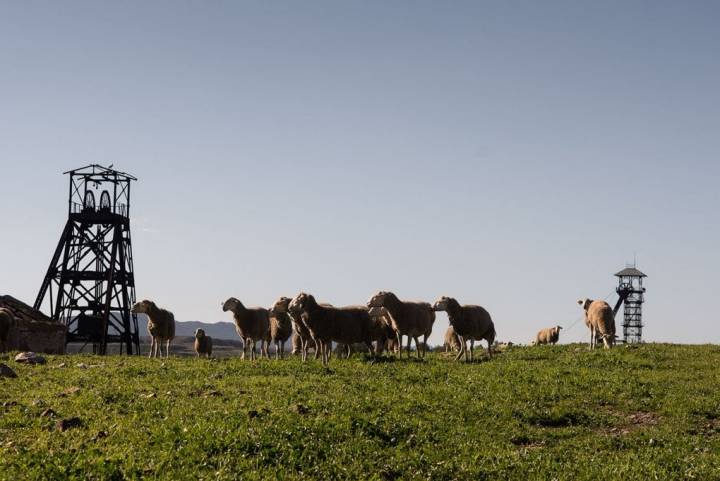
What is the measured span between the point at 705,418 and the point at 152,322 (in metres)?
25.2

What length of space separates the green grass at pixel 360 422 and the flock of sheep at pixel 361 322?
3697mm

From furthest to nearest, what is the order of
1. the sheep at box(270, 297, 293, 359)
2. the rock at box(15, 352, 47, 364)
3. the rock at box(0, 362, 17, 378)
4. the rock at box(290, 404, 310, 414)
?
the sheep at box(270, 297, 293, 359) < the rock at box(15, 352, 47, 364) < the rock at box(0, 362, 17, 378) < the rock at box(290, 404, 310, 414)

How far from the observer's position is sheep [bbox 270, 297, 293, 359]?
3600cm

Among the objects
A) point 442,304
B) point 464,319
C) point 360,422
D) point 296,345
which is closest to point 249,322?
point 296,345

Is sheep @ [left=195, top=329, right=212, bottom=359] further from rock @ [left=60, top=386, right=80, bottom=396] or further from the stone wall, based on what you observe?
rock @ [left=60, top=386, right=80, bottom=396]

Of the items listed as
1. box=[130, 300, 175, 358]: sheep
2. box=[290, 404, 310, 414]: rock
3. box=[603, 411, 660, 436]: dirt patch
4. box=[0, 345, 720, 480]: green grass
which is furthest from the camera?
box=[130, 300, 175, 358]: sheep

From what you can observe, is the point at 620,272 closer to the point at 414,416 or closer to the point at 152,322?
the point at 152,322

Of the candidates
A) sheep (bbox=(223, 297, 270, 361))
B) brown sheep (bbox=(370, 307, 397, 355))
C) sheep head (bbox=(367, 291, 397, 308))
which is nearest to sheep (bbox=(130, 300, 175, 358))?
sheep (bbox=(223, 297, 270, 361))

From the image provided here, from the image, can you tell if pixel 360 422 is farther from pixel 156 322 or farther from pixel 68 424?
pixel 156 322

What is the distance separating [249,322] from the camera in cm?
3766

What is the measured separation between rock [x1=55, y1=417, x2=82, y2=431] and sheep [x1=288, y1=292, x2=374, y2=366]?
1374 centimetres

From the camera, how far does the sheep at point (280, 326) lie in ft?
118

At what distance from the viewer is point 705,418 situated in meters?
22.1

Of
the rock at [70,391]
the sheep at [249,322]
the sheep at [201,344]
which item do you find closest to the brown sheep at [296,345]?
the sheep at [249,322]
